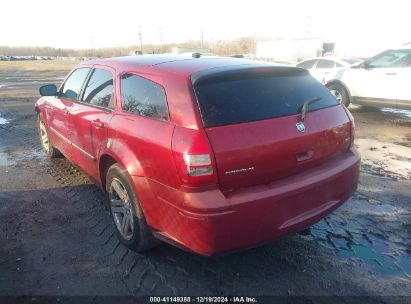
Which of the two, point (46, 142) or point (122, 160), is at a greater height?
point (122, 160)

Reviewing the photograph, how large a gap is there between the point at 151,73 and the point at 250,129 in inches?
41.2

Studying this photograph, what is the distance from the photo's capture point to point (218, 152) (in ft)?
8.04

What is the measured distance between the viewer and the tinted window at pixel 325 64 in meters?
11.9

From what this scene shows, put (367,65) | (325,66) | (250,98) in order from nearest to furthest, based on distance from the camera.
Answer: (250,98), (367,65), (325,66)

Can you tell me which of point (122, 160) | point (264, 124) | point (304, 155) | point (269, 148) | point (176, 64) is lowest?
point (122, 160)

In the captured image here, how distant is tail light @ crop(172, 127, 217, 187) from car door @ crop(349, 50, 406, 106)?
8137 millimetres

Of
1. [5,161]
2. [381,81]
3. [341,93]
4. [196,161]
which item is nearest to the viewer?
[196,161]

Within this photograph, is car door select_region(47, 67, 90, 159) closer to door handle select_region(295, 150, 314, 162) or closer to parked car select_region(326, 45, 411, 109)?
door handle select_region(295, 150, 314, 162)

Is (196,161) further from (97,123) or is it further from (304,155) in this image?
(97,123)

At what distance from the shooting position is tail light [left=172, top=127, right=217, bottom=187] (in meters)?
2.44

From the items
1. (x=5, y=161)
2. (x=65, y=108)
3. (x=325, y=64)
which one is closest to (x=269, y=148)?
(x=65, y=108)

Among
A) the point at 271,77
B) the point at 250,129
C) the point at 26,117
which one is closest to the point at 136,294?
the point at 250,129

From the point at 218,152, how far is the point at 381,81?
8289 millimetres

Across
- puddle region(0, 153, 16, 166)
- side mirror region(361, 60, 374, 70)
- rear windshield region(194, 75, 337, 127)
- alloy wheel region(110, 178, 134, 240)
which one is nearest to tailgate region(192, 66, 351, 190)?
Result: rear windshield region(194, 75, 337, 127)
